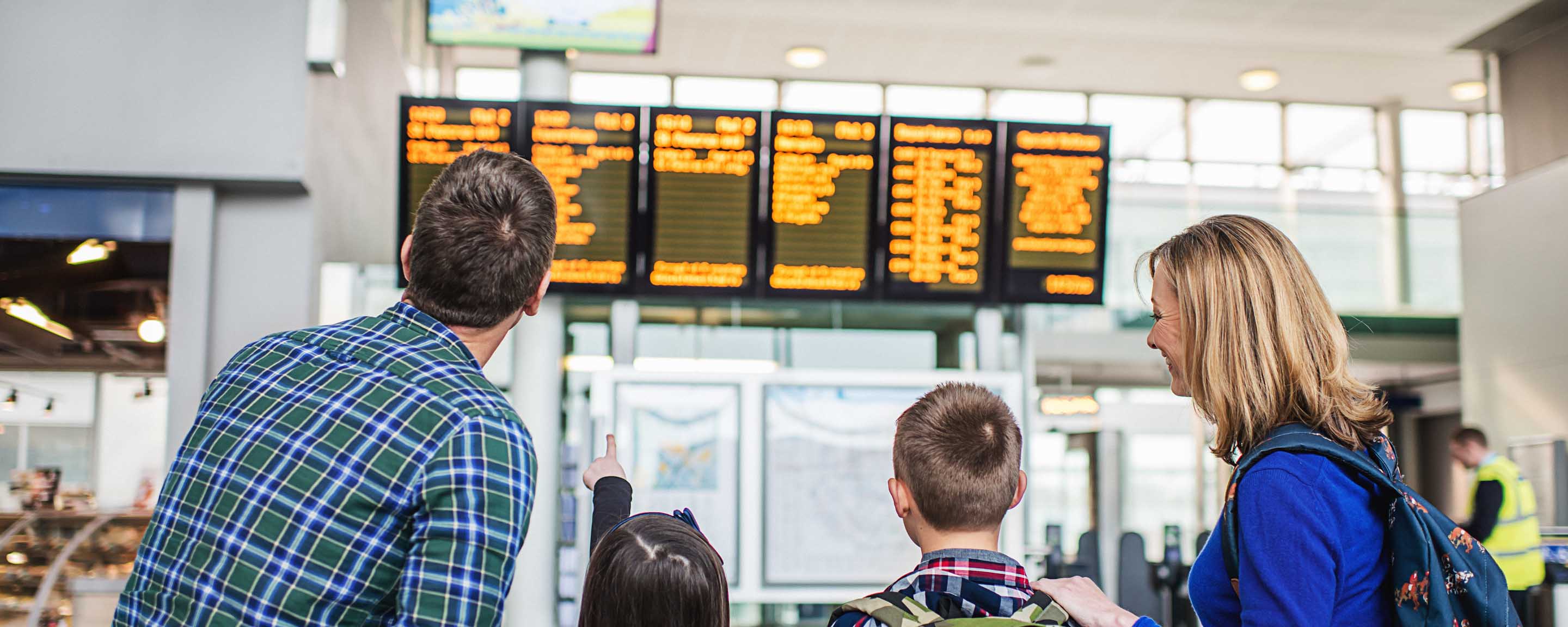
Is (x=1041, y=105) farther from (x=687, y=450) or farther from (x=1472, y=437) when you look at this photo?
(x=687, y=450)

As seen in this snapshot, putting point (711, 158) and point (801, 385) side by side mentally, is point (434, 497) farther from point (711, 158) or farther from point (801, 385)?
point (801, 385)

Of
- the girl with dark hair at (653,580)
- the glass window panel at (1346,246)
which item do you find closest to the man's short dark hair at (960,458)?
the girl with dark hair at (653,580)

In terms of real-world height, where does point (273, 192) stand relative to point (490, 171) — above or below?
above

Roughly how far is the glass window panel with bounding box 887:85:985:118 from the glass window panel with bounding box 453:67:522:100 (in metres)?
3.22

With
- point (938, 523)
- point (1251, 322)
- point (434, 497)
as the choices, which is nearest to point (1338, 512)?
point (1251, 322)

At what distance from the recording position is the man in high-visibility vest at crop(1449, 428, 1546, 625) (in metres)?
6.56

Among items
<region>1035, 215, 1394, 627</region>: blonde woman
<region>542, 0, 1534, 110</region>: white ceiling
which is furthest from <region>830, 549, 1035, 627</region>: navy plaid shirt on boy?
<region>542, 0, 1534, 110</region>: white ceiling

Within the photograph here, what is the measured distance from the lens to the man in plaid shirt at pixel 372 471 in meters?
1.26

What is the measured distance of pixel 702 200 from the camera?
5152mm

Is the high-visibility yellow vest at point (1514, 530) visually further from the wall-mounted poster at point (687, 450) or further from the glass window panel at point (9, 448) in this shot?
the glass window panel at point (9, 448)

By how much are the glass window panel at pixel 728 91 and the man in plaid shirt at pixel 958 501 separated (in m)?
8.61

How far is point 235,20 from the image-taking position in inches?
153

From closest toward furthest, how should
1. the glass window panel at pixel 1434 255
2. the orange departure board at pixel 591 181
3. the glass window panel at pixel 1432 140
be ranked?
the orange departure board at pixel 591 181
the glass window panel at pixel 1434 255
the glass window panel at pixel 1432 140

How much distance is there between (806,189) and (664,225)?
63 cm
